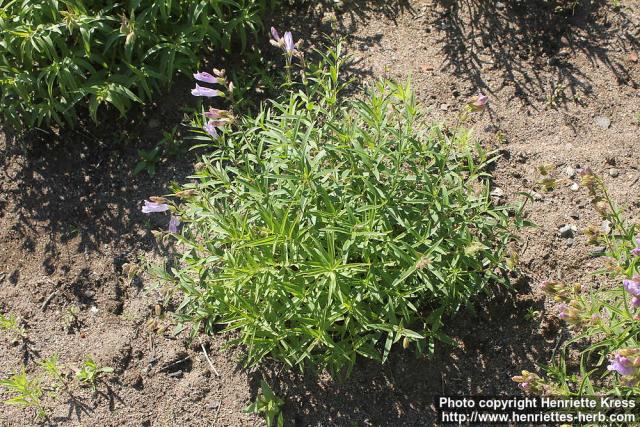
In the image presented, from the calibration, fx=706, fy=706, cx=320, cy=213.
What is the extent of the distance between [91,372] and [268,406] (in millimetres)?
1102

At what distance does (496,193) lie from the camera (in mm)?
4234

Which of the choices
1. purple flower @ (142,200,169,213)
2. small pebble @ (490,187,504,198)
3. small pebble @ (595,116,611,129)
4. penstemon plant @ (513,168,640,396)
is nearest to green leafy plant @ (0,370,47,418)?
purple flower @ (142,200,169,213)

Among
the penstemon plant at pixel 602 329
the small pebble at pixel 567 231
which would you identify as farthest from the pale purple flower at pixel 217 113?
the small pebble at pixel 567 231

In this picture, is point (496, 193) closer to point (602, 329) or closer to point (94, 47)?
point (602, 329)

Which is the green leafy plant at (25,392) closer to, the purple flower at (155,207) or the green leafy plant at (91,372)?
the green leafy plant at (91,372)

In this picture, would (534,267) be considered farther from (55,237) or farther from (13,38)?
(13,38)

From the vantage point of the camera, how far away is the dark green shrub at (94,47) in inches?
168

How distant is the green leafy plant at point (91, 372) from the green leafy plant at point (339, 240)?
2.43ft

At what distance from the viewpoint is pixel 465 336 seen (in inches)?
153

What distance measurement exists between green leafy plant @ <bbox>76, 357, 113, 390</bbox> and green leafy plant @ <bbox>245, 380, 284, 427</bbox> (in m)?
0.93

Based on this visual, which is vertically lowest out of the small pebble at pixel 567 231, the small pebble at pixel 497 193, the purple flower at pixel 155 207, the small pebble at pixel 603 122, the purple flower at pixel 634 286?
the small pebble at pixel 567 231

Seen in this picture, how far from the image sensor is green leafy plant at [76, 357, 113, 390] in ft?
13.4

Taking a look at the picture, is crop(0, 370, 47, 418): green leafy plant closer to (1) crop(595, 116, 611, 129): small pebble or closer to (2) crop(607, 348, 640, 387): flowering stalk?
(2) crop(607, 348, 640, 387): flowering stalk

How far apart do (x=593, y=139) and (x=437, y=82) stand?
1078mm
